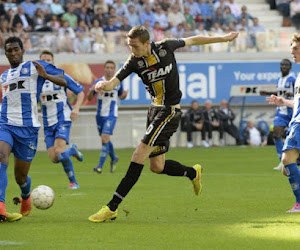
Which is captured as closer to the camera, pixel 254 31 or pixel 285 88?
pixel 285 88

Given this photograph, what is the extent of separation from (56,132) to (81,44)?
14.7 metres

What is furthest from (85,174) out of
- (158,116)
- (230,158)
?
(158,116)

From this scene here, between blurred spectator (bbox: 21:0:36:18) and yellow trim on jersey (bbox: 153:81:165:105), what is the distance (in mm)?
19365

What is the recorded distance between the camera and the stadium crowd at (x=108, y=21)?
2733 cm

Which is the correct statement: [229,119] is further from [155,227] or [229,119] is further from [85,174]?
[155,227]

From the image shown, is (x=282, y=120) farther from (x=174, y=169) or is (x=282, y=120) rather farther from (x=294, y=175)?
(x=294, y=175)

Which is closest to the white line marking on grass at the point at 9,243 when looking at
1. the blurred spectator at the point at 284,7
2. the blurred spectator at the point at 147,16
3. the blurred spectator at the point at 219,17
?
the blurred spectator at the point at 147,16

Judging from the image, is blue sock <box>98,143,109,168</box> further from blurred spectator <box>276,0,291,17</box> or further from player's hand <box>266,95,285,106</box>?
blurred spectator <box>276,0,291,17</box>

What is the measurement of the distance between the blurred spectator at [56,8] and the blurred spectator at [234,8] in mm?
6562

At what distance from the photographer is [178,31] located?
28.8 metres

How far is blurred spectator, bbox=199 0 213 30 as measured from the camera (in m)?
29.9

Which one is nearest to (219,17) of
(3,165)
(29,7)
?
(29,7)

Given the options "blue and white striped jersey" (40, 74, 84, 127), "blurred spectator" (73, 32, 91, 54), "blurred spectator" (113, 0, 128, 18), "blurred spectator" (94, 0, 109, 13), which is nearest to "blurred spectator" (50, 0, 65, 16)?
"blurred spectator" (94, 0, 109, 13)

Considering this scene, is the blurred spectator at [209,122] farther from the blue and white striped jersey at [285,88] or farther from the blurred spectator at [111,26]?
the blue and white striped jersey at [285,88]
